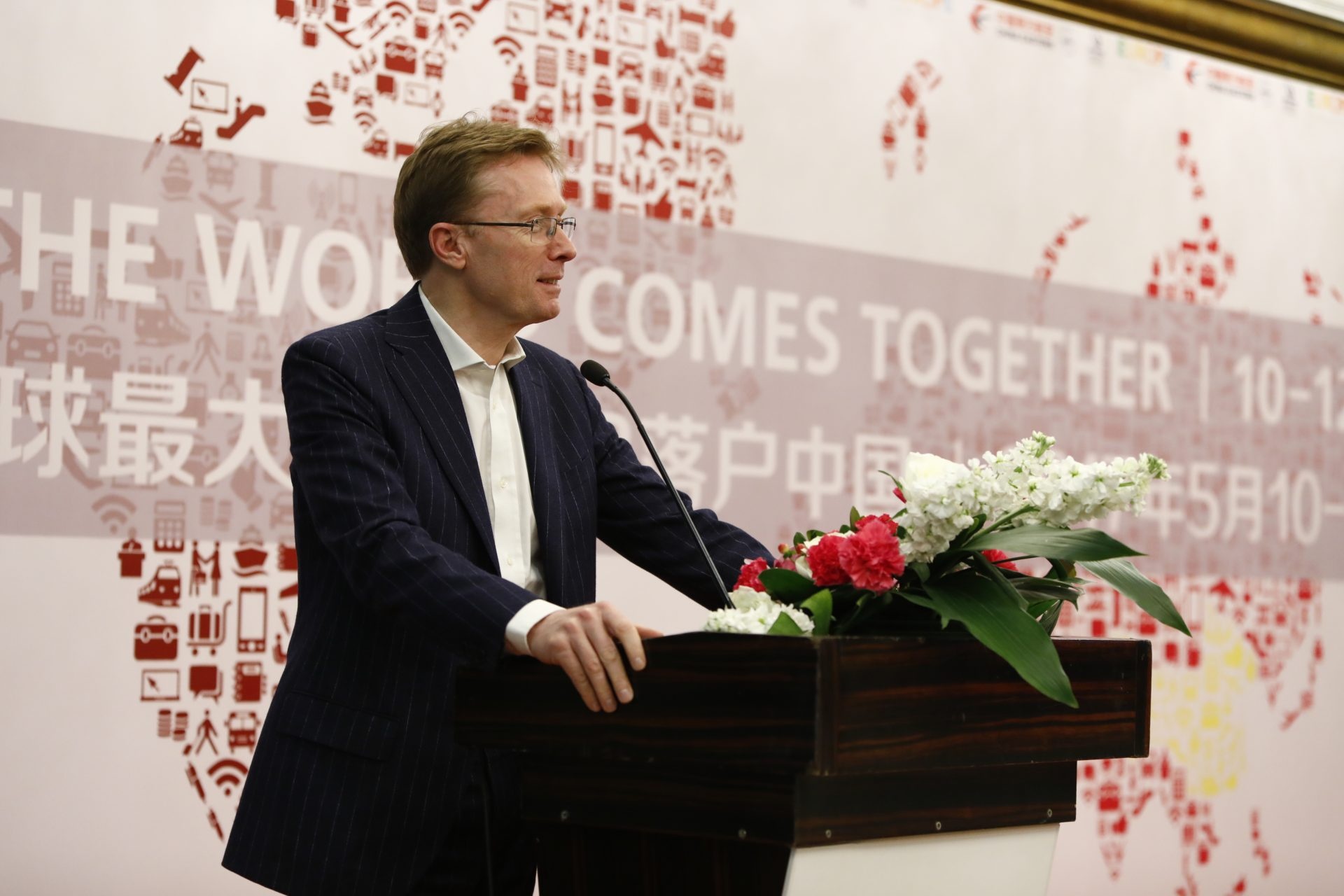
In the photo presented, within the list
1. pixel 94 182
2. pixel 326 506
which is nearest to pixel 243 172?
pixel 94 182

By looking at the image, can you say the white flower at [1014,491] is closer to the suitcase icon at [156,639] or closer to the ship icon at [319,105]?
the suitcase icon at [156,639]

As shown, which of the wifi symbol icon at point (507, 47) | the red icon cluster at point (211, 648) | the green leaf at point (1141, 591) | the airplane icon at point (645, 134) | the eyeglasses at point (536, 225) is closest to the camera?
the green leaf at point (1141, 591)

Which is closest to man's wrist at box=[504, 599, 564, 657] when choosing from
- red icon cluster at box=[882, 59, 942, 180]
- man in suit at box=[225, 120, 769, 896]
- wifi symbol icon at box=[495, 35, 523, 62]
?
man in suit at box=[225, 120, 769, 896]

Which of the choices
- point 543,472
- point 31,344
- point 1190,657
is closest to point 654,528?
point 543,472

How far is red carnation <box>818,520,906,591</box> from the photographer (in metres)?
1.43

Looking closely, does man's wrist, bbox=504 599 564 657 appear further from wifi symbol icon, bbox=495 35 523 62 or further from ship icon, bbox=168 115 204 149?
wifi symbol icon, bbox=495 35 523 62

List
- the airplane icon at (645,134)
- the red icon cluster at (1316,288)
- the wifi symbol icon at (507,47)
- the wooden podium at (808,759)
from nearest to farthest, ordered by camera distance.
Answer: the wooden podium at (808,759)
the wifi symbol icon at (507,47)
the airplane icon at (645,134)
the red icon cluster at (1316,288)

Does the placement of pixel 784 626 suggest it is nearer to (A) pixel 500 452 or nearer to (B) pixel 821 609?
(B) pixel 821 609

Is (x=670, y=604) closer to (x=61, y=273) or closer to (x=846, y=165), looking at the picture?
(x=846, y=165)

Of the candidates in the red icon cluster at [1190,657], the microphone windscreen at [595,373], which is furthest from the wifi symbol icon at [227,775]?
the red icon cluster at [1190,657]

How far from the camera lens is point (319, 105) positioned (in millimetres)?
3352

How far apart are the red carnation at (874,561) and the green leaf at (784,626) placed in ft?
0.25

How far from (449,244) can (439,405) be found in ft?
1.00

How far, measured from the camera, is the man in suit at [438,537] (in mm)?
1708
